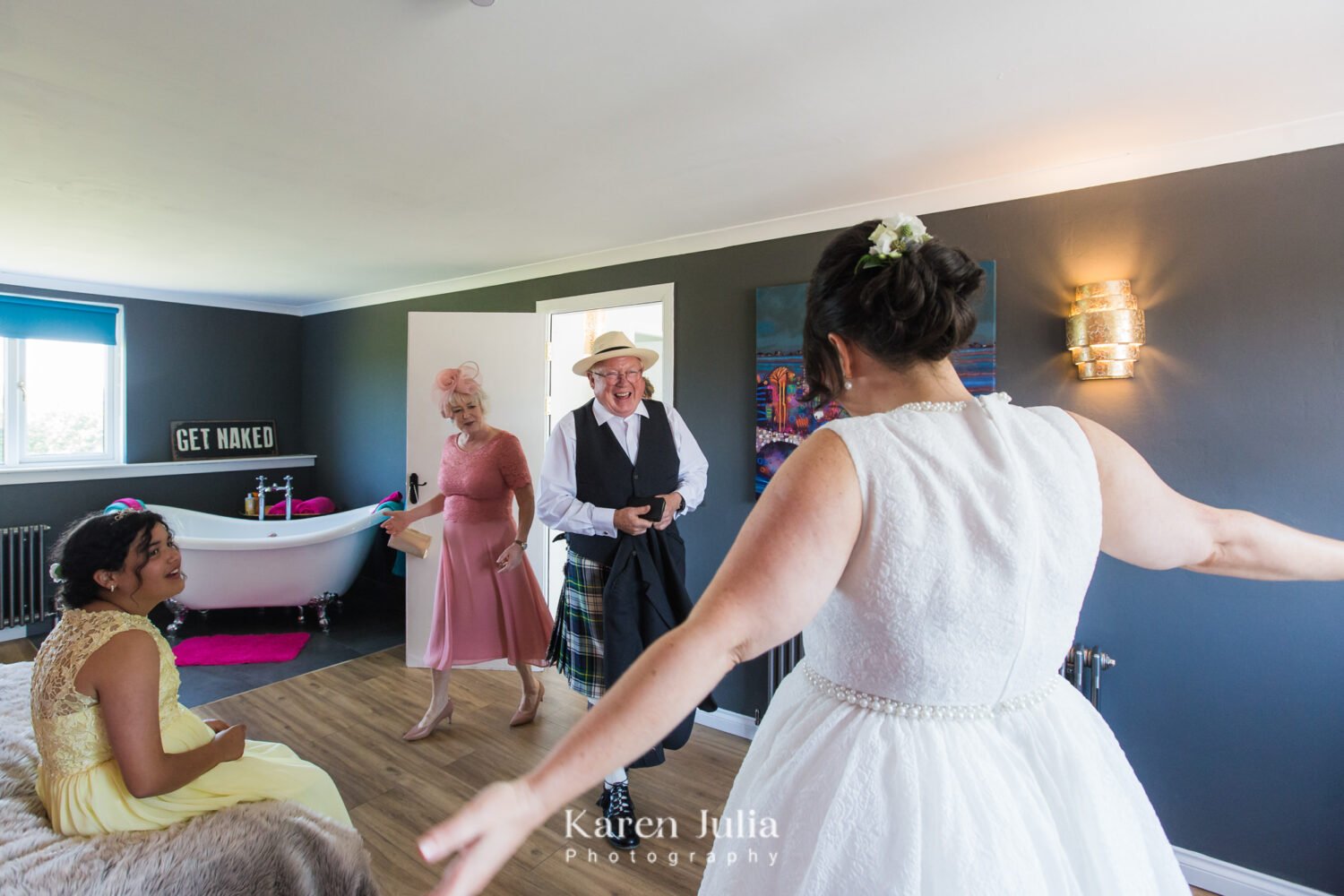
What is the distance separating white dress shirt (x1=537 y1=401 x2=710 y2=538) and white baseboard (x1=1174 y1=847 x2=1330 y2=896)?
6.54ft

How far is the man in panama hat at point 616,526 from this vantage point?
2252 millimetres

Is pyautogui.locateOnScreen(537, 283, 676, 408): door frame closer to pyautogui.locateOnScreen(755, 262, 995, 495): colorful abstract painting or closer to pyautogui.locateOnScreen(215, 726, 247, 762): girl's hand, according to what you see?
pyautogui.locateOnScreen(755, 262, 995, 495): colorful abstract painting

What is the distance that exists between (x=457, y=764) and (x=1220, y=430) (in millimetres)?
3016

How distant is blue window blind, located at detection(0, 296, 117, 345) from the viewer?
4219mm

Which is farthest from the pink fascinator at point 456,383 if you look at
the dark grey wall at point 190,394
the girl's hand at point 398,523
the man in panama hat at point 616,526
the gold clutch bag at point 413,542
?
the dark grey wall at point 190,394

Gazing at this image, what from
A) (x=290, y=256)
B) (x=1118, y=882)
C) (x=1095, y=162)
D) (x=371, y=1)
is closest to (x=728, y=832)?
(x=1118, y=882)

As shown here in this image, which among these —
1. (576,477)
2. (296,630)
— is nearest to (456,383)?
(576,477)

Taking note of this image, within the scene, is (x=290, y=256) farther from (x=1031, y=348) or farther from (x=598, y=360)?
(x=1031, y=348)

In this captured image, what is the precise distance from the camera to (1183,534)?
2.84ft

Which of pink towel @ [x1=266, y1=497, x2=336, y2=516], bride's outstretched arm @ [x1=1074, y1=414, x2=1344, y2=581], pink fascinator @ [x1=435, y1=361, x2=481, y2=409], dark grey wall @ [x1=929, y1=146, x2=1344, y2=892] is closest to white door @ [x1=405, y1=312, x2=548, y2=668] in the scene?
pink fascinator @ [x1=435, y1=361, x2=481, y2=409]

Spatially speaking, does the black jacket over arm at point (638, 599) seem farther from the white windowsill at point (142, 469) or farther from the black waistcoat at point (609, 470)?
the white windowsill at point (142, 469)

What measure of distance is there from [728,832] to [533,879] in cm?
156

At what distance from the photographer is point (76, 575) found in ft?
4.75

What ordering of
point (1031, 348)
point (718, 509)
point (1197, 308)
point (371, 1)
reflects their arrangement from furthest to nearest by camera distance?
point (718, 509) < point (1031, 348) < point (1197, 308) < point (371, 1)
